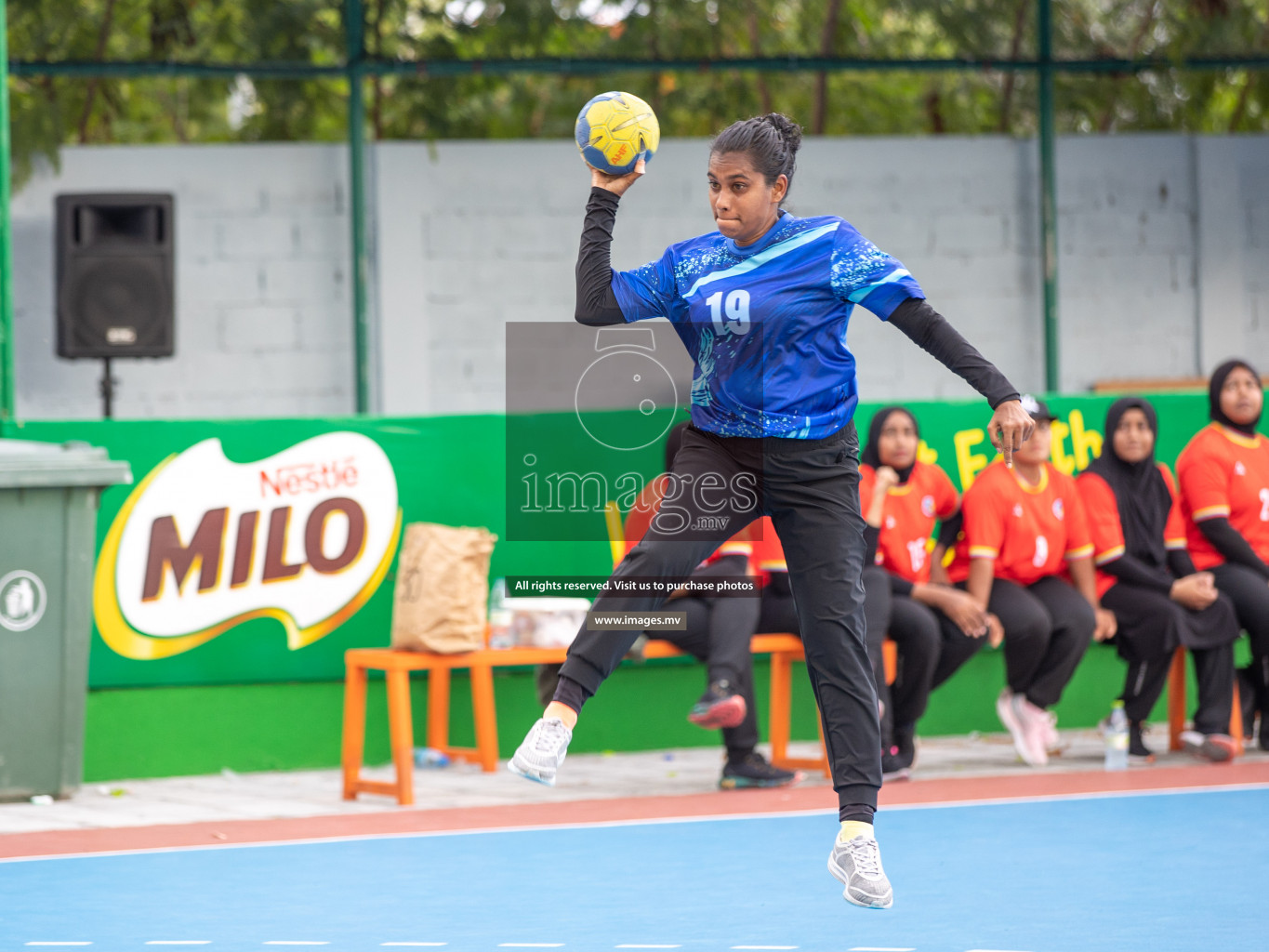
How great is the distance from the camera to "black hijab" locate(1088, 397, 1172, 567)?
8.54 metres

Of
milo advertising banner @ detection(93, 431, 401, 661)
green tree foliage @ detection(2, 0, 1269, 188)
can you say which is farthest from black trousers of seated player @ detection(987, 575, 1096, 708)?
green tree foliage @ detection(2, 0, 1269, 188)

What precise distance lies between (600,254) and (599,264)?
0.03 m

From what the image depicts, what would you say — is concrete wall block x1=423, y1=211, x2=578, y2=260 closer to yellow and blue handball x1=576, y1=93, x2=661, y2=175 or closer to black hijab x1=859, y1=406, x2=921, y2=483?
black hijab x1=859, y1=406, x2=921, y2=483

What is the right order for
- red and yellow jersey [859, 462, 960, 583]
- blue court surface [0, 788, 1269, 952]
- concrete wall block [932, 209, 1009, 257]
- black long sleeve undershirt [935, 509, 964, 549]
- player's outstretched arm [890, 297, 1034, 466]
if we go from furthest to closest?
concrete wall block [932, 209, 1009, 257] → black long sleeve undershirt [935, 509, 964, 549] → red and yellow jersey [859, 462, 960, 583] → blue court surface [0, 788, 1269, 952] → player's outstretched arm [890, 297, 1034, 466]

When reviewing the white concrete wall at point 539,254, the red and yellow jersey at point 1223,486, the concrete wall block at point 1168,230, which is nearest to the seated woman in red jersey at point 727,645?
the red and yellow jersey at point 1223,486

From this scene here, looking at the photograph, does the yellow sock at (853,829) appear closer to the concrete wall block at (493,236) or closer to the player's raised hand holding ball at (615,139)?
the player's raised hand holding ball at (615,139)

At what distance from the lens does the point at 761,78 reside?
14484 mm

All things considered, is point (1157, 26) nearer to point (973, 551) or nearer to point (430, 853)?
point (973, 551)

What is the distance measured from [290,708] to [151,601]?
2.81 ft

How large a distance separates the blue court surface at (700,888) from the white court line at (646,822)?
0.05 m

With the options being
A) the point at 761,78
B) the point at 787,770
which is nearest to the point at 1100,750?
the point at 787,770

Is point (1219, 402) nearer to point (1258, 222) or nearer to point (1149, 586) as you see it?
point (1149, 586)

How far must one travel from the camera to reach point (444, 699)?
8.39 m

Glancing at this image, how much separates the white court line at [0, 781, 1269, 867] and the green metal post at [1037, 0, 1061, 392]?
5.90m
